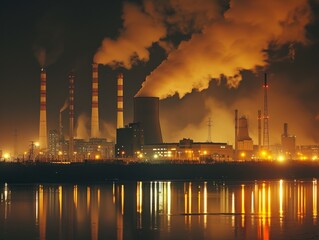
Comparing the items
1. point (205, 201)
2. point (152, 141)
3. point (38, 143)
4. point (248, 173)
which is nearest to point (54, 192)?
point (205, 201)

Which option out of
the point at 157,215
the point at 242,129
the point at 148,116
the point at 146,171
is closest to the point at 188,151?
the point at 242,129

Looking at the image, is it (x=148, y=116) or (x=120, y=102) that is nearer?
(x=148, y=116)

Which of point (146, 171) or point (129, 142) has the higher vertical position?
point (129, 142)

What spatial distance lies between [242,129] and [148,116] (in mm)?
21979

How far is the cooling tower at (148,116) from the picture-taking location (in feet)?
261

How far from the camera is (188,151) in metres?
96.6

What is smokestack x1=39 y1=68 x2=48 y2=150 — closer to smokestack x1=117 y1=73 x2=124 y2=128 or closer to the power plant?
the power plant

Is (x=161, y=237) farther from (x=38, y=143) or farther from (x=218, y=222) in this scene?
(x=38, y=143)

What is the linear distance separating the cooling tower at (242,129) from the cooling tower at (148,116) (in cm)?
1548

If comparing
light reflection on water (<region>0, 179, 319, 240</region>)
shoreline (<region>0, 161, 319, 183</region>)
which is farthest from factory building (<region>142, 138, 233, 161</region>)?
light reflection on water (<region>0, 179, 319, 240</region>)

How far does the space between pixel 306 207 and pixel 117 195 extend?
39.0ft

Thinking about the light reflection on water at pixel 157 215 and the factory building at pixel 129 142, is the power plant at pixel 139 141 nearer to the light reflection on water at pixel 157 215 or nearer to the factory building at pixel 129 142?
the factory building at pixel 129 142

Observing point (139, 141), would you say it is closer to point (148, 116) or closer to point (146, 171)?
point (148, 116)

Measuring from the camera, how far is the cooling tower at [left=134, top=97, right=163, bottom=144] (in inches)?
3127
